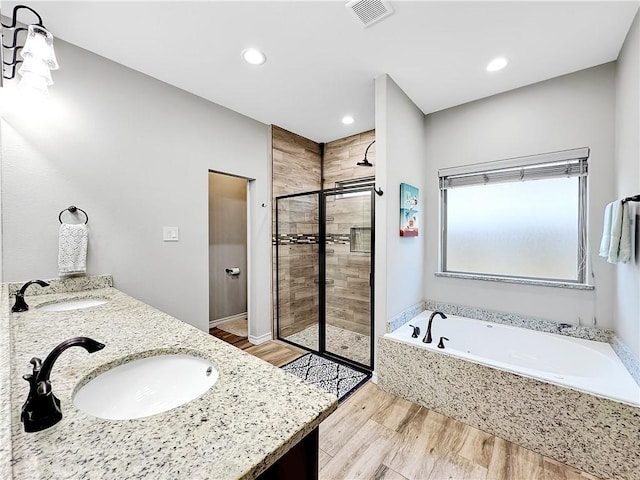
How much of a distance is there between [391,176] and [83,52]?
258 cm

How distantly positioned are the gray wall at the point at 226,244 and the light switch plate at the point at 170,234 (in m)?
1.36

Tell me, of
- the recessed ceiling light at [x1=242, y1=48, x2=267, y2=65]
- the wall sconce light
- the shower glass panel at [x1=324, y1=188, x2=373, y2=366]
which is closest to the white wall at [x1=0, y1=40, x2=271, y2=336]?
the wall sconce light

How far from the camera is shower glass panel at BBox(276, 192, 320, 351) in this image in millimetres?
3266

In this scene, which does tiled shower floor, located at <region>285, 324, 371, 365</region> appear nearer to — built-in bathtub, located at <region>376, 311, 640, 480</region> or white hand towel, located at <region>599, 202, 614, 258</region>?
built-in bathtub, located at <region>376, 311, 640, 480</region>

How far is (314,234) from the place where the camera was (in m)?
3.20

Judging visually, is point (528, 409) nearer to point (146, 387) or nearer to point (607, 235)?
point (607, 235)

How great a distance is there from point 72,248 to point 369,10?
99.9 inches

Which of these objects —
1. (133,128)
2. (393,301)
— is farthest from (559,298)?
(133,128)

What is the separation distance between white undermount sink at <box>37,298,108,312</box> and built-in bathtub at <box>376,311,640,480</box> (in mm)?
2142

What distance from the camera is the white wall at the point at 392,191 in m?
2.35

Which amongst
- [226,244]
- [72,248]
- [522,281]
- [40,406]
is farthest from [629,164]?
[226,244]

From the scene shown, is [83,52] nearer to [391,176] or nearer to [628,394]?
[391,176]

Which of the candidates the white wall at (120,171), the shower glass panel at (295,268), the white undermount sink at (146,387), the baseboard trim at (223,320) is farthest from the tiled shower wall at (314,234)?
the white undermount sink at (146,387)

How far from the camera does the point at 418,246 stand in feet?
9.68
